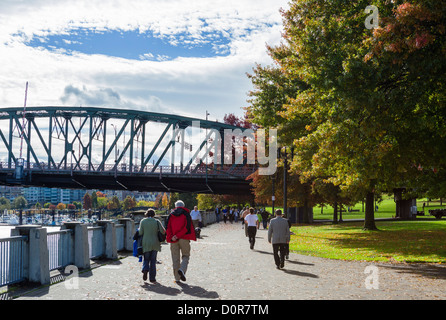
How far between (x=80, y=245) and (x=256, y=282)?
5124 mm

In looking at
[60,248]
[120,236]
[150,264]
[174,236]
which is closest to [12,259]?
[60,248]

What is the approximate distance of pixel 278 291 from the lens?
1016 cm

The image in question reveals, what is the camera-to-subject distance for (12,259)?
34.5 feet

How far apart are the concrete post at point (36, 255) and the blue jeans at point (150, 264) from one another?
2.14 meters

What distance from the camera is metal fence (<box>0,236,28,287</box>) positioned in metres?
10.2

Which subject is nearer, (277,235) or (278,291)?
(278,291)

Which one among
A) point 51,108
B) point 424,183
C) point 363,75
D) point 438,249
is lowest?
point 438,249

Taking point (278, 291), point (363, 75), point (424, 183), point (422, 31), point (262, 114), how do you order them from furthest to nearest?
point (262, 114) → point (424, 183) → point (363, 75) → point (422, 31) → point (278, 291)

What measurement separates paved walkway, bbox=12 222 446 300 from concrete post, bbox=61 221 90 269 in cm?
36

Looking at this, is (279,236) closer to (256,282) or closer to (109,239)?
(256,282)

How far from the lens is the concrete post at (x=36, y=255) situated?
35.8 feet
